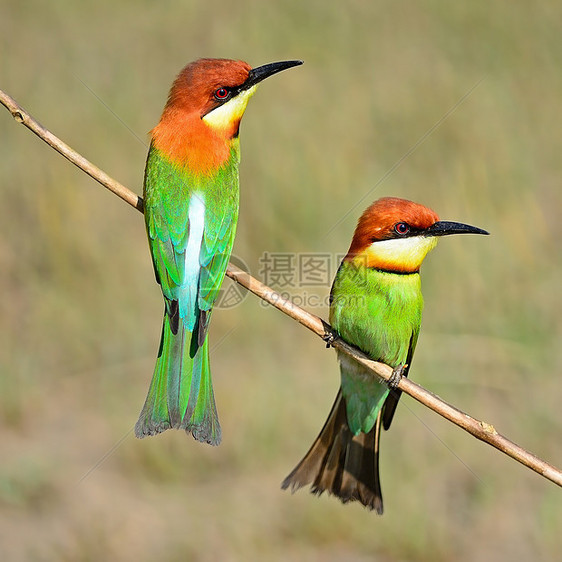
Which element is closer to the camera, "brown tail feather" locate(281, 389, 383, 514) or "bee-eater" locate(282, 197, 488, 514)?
"bee-eater" locate(282, 197, 488, 514)

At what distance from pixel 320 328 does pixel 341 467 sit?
0.78m

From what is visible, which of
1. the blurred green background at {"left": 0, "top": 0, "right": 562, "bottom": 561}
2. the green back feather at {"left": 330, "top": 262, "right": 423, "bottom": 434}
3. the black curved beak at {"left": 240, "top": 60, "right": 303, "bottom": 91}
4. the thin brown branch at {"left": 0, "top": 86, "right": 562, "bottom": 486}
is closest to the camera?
the thin brown branch at {"left": 0, "top": 86, "right": 562, "bottom": 486}

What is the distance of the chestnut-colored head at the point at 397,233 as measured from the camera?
2555mm

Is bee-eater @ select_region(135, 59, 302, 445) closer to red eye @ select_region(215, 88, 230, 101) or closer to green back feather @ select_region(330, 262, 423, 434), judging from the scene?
red eye @ select_region(215, 88, 230, 101)

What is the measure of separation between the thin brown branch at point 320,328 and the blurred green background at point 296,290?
1.88 metres

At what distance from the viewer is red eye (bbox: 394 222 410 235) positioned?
8.43ft

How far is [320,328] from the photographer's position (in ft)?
7.31

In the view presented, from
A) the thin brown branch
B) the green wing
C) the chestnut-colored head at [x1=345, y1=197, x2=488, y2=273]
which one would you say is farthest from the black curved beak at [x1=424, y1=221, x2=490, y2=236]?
the green wing

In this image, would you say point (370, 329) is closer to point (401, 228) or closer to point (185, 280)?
point (401, 228)

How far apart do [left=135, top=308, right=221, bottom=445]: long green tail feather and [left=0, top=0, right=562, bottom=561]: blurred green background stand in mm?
1833

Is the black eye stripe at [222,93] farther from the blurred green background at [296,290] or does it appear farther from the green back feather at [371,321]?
the blurred green background at [296,290]

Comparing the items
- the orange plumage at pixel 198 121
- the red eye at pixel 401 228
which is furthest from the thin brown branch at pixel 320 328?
the red eye at pixel 401 228

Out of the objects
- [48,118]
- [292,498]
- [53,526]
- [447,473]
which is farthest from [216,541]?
[48,118]

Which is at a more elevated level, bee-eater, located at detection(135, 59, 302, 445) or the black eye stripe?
the black eye stripe
